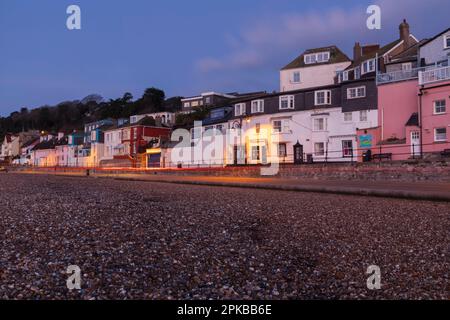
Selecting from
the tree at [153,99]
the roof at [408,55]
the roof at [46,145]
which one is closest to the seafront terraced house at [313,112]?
the roof at [408,55]

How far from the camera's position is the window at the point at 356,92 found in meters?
36.9

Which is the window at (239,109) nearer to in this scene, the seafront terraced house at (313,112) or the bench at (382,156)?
the seafront terraced house at (313,112)

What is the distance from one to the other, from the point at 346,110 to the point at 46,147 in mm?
80639

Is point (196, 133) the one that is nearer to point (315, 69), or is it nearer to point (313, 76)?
point (313, 76)

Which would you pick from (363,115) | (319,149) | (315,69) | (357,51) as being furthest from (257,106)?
(357,51)

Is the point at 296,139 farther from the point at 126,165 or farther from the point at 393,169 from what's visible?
the point at 126,165

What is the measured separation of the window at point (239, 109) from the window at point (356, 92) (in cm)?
1339

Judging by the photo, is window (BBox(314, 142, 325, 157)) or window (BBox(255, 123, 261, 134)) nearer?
window (BBox(314, 142, 325, 157))

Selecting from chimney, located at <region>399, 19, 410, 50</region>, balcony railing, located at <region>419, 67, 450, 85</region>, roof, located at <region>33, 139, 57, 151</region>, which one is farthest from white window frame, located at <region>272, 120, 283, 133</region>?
roof, located at <region>33, 139, 57, 151</region>

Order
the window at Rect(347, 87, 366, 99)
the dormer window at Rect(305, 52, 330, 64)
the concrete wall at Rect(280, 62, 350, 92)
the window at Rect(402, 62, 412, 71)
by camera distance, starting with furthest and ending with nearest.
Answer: the dormer window at Rect(305, 52, 330, 64) → the concrete wall at Rect(280, 62, 350, 92) → the window at Rect(402, 62, 412, 71) → the window at Rect(347, 87, 366, 99)

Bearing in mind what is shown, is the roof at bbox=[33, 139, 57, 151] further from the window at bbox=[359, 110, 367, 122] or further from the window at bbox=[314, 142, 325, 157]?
the window at bbox=[359, 110, 367, 122]

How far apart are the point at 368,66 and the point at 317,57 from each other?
419 inches

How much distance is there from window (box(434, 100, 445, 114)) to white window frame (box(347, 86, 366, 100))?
27.0ft

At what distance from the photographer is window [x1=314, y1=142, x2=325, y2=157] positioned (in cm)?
3919
